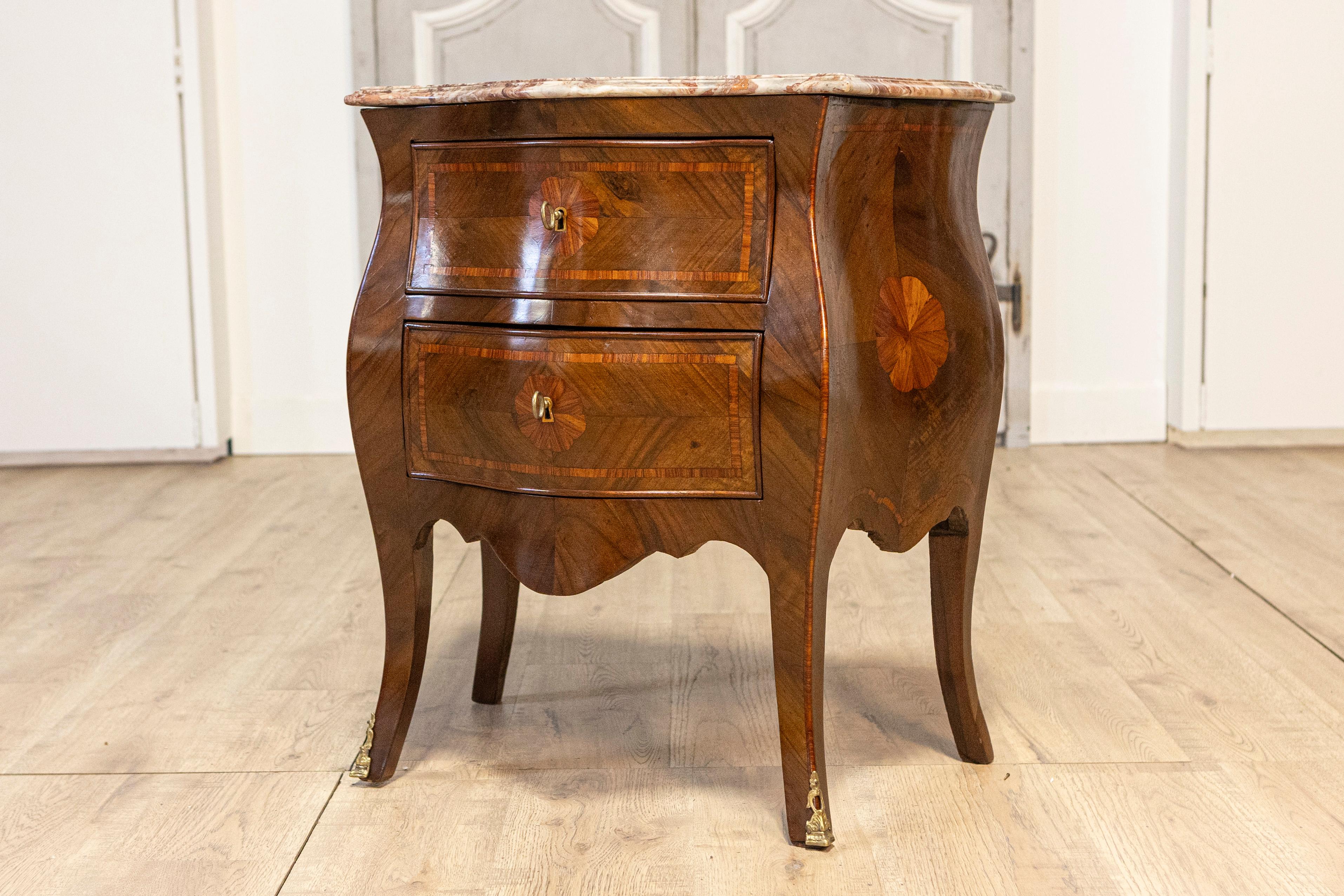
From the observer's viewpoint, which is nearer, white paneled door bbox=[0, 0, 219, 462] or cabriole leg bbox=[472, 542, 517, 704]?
cabriole leg bbox=[472, 542, 517, 704]

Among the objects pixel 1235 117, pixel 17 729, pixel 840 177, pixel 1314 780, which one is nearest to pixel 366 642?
pixel 17 729

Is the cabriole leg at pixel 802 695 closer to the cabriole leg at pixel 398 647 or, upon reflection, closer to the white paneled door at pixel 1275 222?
the cabriole leg at pixel 398 647

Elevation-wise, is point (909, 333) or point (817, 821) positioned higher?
point (909, 333)

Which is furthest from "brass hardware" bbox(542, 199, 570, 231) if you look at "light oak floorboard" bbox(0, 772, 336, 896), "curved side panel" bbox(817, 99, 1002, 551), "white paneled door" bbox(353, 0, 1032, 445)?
"white paneled door" bbox(353, 0, 1032, 445)

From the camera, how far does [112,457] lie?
3725 mm

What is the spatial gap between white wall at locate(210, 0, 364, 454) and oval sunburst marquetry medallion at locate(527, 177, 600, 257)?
2.53 m

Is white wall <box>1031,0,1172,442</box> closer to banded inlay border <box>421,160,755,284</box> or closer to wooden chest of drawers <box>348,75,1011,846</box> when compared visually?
wooden chest of drawers <box>348,75,1011,846</box>

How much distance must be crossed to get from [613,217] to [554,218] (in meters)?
0.06

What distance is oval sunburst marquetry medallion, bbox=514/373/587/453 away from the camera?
136 centimetres

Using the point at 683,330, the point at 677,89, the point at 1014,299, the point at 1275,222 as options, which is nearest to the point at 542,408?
the point at 683,330

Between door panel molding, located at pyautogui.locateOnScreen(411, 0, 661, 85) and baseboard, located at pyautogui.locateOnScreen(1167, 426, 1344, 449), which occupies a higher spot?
door panel molding, located at pyautogui.locateOnScreen(411, 0, 661, 85)

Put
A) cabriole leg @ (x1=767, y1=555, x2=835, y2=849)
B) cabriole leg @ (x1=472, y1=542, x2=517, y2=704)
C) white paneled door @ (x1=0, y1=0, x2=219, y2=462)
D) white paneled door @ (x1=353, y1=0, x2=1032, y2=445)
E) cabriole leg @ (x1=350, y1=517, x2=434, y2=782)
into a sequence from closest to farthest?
Result: cabriole leg @ (x1=767, y1=555, x2=835, y2=849), cabriole leg @ (x1=350, y1=517, x2=434, y2=782), cabriole leg @ (x1=472, y1=542, x2=517, y2=704), white paneled door @ (x1=0, y1=0, x2=219, y2=462), white paneled door @ (x1=353, y1=0, x2=1032, y2=445)

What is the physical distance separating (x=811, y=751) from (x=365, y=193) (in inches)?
109

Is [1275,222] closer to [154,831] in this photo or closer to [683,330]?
[683,330]
